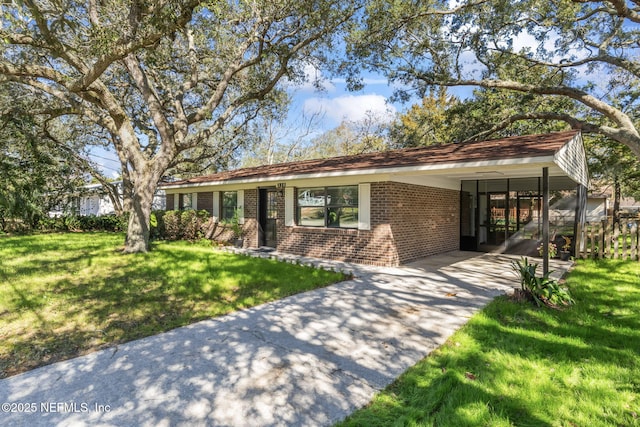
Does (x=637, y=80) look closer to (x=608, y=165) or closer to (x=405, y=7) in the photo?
(x=608, y=165)

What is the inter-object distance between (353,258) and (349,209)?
4.57 ft

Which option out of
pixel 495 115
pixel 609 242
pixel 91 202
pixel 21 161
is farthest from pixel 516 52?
pixel 91 202

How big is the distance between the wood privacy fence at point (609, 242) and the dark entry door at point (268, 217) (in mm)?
9651

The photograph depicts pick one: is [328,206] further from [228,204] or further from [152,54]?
[152,54]

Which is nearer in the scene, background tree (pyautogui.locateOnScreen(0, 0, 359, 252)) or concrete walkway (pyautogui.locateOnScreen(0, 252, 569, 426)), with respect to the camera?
concrete walkway (pyautogui.locateOnScreen(0, 252, 569, 426))

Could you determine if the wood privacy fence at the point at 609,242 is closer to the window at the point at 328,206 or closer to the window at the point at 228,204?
the window at the point at 328,206

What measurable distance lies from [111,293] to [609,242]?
1232 centimetres

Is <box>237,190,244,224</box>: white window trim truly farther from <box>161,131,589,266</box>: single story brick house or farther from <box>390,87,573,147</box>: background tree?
<box>390,87,573,147</box>: background tree

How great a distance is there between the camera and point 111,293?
5.88 metres

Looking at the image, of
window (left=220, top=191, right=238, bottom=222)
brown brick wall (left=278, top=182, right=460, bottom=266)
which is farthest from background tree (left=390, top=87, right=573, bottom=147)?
window (left=220, top=191, right=238, bottom=222)

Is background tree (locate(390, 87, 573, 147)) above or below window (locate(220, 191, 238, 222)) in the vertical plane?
above

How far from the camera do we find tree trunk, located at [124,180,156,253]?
9.88m

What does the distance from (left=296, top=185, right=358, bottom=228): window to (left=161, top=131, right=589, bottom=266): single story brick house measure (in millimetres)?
29

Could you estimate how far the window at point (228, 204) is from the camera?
1357 centimetres
